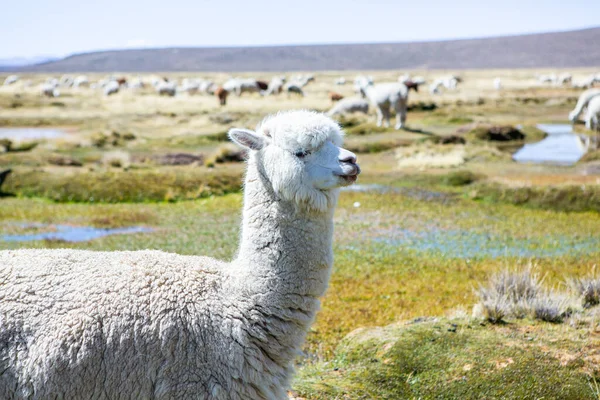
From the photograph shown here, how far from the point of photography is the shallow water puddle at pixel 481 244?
12.2 meters

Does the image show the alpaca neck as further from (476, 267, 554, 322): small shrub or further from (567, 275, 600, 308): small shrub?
(567, 275, 600, 308): small shrub

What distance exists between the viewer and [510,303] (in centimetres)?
713

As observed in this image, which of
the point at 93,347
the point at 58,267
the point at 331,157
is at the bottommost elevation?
the point at 93,347

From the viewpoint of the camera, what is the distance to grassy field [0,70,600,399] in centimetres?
583

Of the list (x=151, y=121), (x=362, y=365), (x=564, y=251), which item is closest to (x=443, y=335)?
(x=362, y=365)

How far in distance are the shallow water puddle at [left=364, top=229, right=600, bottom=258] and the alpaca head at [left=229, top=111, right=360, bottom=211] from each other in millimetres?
8633

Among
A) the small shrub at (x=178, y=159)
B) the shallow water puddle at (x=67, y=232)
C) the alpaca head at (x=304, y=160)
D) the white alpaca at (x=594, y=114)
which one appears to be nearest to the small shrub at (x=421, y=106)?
the white alpaca at (x=594, y=114)

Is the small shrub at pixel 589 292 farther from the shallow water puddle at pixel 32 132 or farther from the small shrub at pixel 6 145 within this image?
the shallow water puddle at pixel 32 132

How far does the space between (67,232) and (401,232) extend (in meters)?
6.91

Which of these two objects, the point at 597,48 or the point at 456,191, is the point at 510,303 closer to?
the point at 456,191

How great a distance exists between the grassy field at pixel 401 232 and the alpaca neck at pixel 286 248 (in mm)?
1757

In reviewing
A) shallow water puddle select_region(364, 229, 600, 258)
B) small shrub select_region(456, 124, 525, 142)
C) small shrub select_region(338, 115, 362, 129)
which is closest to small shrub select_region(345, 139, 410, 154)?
small shrub select_region(456, 124, 525, 142)

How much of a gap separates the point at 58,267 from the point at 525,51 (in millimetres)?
189469

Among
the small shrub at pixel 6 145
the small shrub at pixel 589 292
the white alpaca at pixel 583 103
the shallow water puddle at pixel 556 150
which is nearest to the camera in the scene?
the small shrub at pixel 589 292
